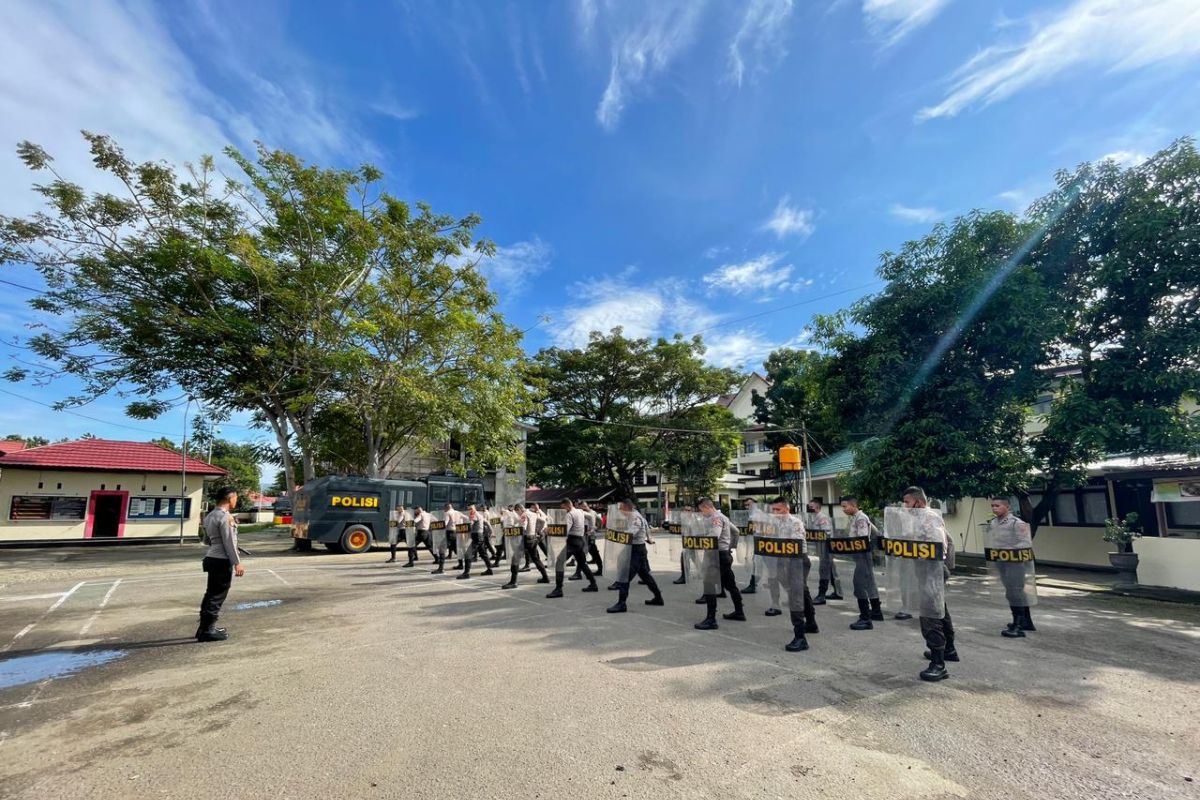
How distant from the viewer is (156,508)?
2567 cm

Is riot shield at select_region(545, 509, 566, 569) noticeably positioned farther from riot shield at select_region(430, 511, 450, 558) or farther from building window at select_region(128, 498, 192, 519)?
building window at select_region(128, 498, 192, 519)

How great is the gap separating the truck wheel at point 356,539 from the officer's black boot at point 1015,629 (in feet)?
56.4

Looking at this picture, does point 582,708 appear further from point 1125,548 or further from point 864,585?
point 1125,548

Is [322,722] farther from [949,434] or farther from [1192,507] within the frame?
[1192,507]


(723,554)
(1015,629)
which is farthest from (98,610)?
(1015,629)

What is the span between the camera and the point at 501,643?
662 cm

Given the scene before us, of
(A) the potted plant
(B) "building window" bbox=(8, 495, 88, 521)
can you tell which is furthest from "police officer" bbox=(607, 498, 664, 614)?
(B) "building window" bbox=(8, 495, 88, 521)

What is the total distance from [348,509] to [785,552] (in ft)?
51.5

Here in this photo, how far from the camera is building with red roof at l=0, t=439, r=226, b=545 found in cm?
2297

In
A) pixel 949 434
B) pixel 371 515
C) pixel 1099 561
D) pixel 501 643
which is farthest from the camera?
pixel 371 515

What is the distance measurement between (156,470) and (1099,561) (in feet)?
111

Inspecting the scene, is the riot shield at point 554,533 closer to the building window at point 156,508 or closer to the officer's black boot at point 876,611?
the officer's black boot at point 876,611

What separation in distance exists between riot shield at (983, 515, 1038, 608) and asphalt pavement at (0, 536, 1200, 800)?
0.54 metres

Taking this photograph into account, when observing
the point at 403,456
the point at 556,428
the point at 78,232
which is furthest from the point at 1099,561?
the point at 403,456
